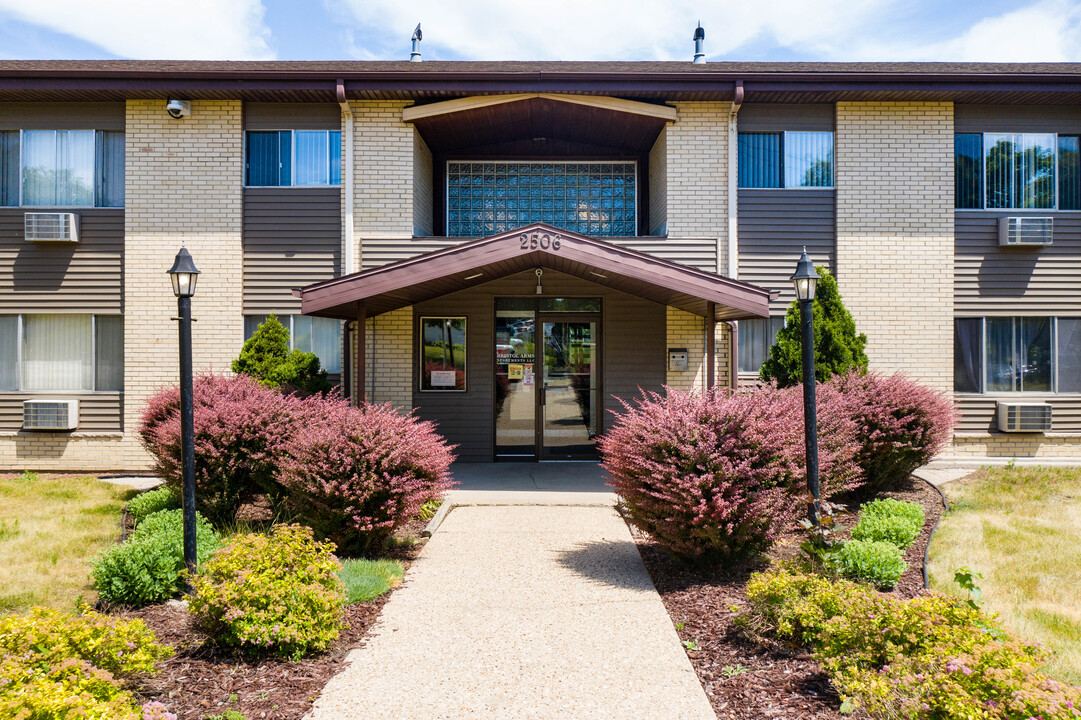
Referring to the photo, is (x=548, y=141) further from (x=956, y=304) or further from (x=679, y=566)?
(x=679, y=566)

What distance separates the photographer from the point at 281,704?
3.54 m

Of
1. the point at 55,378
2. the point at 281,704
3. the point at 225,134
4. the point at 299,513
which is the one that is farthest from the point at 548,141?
the point at 281,704

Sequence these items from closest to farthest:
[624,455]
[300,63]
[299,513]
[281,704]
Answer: [281,704] → [624,455] → [299,513] → [300,63]

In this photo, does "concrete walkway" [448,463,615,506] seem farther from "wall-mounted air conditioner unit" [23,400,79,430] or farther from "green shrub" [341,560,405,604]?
"wall-mounted air conditioner unit" [23,400,79,430]

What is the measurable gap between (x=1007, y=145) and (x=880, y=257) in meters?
3.06

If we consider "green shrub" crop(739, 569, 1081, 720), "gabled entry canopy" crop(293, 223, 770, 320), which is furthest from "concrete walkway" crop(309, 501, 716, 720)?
"gabled entry canopy" crop(293, 223, 770, 320)

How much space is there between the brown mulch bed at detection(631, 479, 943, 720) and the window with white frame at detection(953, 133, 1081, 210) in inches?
306

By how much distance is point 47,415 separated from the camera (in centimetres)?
1076

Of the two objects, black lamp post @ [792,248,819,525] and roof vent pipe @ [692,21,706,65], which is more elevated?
roof vent pipe @ [692,21,706,65]

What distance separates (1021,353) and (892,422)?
16.4ft

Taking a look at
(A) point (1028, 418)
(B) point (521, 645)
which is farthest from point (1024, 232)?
(B) point (521, 645)

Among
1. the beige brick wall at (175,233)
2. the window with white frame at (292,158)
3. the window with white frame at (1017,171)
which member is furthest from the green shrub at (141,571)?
the window with white frame at (1017,171)

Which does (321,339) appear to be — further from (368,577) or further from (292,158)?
(368,577)

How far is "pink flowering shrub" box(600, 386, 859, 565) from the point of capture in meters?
5.29
